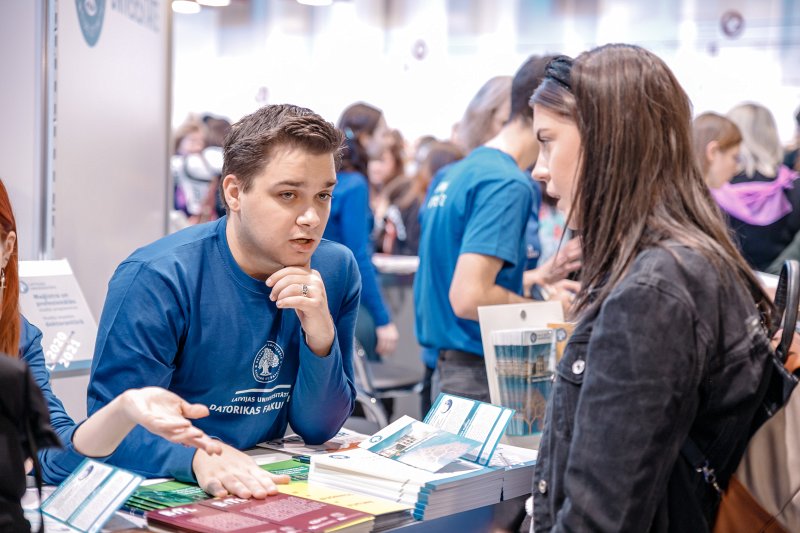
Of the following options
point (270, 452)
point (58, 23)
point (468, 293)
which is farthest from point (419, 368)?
point (270, 452)

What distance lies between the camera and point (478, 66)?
12.8 meters

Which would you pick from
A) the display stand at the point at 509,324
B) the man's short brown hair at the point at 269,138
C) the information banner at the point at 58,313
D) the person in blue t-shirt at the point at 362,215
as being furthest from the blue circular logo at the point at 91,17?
the display stand at the point at 509,324

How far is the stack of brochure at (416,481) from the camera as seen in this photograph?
159cm

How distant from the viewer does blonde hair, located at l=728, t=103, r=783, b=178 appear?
541 centimetres

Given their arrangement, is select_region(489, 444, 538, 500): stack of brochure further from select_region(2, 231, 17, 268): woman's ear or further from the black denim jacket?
select_region(2, 231, 17, 268): woman's ear

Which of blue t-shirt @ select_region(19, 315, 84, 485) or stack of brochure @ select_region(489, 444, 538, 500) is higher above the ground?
blue t-shirt @ select_region(19, 315, 84, 485)

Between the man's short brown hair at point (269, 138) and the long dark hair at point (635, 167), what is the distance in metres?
0.65

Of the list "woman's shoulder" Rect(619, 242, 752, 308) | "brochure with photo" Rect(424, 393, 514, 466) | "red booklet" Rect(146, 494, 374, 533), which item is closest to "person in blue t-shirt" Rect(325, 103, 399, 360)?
"brochure with photo" Rect(424, 393, 514, 466)

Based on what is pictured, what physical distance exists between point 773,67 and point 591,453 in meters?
11.3

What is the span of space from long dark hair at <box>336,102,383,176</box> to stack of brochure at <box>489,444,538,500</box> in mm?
2429

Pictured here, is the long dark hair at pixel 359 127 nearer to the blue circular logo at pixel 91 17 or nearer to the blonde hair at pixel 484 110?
the blonde hair at pixel 484 110

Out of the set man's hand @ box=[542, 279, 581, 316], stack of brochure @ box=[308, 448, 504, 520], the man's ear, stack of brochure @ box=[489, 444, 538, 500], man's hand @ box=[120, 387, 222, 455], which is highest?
the man's ear

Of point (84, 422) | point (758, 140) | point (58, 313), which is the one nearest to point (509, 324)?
point (84, 422)

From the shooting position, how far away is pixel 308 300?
1.85 m
